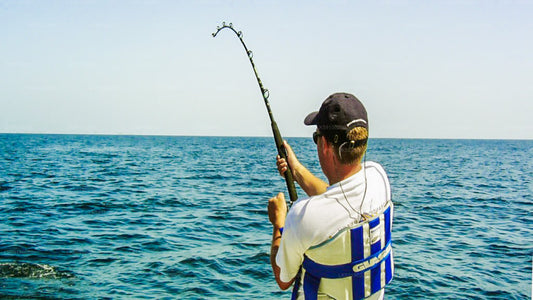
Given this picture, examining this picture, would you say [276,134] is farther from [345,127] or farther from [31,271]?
[31,271]

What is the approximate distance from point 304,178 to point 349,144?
26.2 inches

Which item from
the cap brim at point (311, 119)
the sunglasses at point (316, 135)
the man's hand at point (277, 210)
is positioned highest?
the cap brim at point (311, 119)

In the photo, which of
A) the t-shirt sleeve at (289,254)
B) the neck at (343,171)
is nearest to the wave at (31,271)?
the t-shirt sleeve at (289,254)

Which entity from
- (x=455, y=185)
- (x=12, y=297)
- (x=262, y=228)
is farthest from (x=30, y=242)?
(x=455, y=185)

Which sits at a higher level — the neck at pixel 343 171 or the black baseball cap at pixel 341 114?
the black baseball cap at pixel 341 114

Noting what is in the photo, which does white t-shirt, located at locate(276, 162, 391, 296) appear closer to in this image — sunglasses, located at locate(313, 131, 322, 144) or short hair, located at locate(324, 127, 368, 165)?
short hair, located at locate(324, 127, 368, 165)

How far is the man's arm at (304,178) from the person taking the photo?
2846 mm

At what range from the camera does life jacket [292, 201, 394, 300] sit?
2.30 metres

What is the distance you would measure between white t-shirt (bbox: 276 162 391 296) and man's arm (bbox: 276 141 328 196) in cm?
41

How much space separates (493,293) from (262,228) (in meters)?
5.94

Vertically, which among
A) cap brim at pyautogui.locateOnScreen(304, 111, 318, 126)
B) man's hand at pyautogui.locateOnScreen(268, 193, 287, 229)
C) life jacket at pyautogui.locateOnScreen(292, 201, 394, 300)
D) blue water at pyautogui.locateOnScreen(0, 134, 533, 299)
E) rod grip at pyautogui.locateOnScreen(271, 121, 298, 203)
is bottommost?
blue water at pyautogui.locateOnScreen(0, 134, 533, 299)

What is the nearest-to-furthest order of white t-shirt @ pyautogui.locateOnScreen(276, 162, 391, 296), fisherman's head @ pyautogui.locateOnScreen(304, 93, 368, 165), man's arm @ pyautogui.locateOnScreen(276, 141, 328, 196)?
1. white t-shirt @ pyautogui.locateOnScreen(276, 162, 391, 296)
2. fisherman's head @ pyautogui.locateOnScreen(304, 93, 368, 165)
3. man's arm @ pyautogui.locateOnScreen(276, 141, 328, 196)

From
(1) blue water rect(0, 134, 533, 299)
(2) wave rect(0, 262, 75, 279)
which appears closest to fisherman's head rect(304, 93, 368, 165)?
(1) blue water rect(0, 134, 533, 299)

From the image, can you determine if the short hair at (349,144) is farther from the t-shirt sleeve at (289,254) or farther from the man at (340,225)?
the t-shirt sleeve at (289,254)
